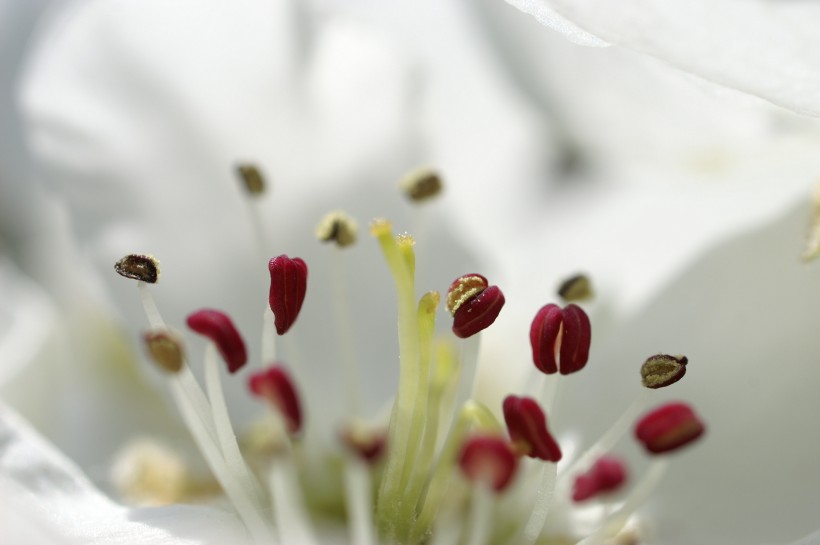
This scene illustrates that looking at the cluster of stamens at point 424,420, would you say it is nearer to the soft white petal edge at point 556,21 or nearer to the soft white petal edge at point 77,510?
the soft white petal edge at point 77,510

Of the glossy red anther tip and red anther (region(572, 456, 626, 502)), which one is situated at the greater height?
the glossy red anther tip

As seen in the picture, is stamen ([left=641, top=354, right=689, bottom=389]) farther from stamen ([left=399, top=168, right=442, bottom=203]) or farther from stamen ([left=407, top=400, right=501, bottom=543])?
stamen ([left=399, top=168, right=442, bottom=203])

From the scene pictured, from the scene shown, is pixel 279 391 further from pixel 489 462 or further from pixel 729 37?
pixel 729 37

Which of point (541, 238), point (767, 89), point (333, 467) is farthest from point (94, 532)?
point (541, 238)

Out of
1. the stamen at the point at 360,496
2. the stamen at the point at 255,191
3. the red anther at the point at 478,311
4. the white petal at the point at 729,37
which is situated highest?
the stamen at the point at 255,191

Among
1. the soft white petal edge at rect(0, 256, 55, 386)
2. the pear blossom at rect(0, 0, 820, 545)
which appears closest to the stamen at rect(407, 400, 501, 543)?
the pear blossom at rect(0, 0, 820, 545)

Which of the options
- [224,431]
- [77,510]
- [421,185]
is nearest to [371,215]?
[421,185]

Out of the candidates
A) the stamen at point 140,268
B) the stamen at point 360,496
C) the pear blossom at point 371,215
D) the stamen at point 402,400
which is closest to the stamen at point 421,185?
the pear blossom at point 371,215
